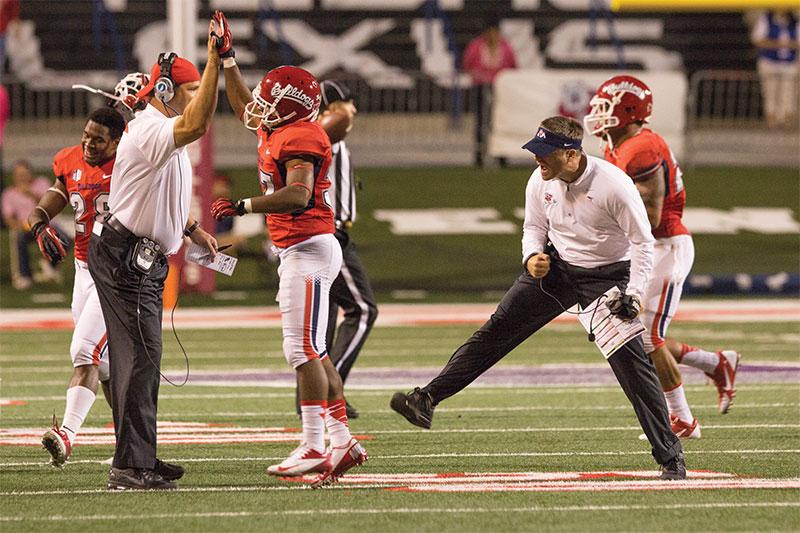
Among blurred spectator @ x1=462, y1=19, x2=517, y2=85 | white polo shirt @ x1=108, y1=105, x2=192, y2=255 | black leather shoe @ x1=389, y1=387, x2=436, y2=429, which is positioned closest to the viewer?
white polo shirt @ x1=108, y1=105, x2=192, y2=255

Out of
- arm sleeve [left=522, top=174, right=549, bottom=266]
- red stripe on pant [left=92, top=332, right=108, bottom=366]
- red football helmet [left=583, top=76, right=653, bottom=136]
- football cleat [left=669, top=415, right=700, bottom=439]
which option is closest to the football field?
football cleat [left=669, top=415, right=700, bottom=439]

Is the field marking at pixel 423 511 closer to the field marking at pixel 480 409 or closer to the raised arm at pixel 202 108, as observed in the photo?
the raised arm at pixel 202 108

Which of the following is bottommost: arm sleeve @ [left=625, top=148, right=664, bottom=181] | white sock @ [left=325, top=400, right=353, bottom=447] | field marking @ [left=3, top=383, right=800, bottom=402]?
field marking @ [left=3, top=383, right=800, bottom=402]

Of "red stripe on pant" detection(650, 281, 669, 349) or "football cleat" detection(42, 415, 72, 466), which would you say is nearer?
"football cleat" detection(42, 415, 72, 466)

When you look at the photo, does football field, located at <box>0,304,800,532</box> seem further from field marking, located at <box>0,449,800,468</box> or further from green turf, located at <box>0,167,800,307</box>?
green turf, located at <box>0,167,800,307</box>

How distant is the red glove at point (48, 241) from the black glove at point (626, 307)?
2.70 metres

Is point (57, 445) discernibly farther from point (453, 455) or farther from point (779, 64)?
point (779, 64)

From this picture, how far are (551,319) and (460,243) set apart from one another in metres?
11.2

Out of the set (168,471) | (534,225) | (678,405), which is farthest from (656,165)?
(168,471)

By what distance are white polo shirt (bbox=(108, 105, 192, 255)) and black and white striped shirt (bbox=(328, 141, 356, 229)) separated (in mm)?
2303

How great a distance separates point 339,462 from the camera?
7.22m

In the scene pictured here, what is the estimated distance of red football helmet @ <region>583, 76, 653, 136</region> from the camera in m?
8.62

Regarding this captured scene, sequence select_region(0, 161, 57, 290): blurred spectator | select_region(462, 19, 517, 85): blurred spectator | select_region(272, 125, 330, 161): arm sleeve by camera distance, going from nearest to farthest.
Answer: select_region(272, 125, 330, 161): arm sleeve, select_region(0, 161, 57, 290): blurred spectator, select_region(462, 19, 517, 85): blurred spectator

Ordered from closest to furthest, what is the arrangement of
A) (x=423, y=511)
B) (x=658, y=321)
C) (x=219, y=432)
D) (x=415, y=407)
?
(x=423, y=511) → (x=415, y=407) → (x=658, y=321) → (x=219, y=432)
